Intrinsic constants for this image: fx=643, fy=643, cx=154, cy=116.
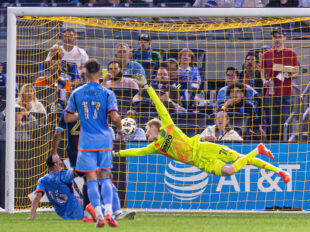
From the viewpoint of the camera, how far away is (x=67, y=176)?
7.83 m

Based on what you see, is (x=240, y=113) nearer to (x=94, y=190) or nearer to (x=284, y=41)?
(x=284, y=41)

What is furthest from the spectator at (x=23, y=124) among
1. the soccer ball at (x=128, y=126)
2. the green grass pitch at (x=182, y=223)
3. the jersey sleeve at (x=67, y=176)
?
the jersey sleeve at (x=67, y=176)

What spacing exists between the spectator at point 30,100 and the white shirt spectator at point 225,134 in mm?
2512

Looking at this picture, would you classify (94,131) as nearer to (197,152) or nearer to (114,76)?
(197,152)

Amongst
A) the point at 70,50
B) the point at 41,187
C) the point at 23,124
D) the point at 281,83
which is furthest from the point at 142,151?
the point at 281,83

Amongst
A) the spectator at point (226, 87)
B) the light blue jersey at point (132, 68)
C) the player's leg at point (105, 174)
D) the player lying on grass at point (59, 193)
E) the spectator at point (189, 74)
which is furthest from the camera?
the spectator at point (189, 74)

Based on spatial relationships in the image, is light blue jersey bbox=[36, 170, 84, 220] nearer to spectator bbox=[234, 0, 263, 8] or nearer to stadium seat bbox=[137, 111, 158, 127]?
stadium seat bbox=[137, 111, 158, 127]

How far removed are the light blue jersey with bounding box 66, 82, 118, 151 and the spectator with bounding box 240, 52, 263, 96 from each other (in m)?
4.52

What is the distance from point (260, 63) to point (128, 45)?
2.26 metres

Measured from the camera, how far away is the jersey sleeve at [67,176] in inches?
307

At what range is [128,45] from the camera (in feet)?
36.0

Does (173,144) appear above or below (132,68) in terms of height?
below

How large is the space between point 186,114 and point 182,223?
9.89 feet

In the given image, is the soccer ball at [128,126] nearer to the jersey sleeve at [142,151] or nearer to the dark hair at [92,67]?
the jersey sleeve at [142,151]
